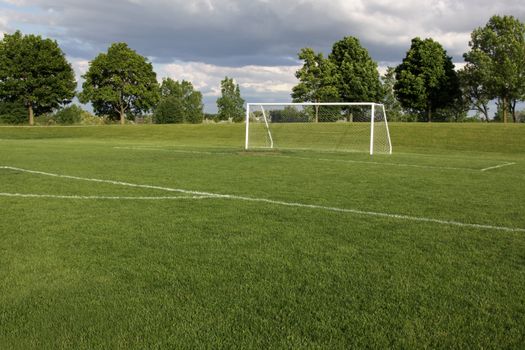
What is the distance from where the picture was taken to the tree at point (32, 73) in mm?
58375

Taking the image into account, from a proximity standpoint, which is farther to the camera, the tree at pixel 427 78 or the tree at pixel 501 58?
the tree at pixel 427 78

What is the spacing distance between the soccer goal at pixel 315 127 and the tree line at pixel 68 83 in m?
40.1

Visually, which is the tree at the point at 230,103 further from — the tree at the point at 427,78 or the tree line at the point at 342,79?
the tree at the point at 427,78

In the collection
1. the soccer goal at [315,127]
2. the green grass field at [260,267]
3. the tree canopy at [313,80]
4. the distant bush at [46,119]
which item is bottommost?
the green grass field at [260,267]

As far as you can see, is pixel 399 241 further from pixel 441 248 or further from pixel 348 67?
pixel 348 67

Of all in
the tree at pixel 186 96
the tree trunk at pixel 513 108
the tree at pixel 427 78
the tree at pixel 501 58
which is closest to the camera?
the tree at pixel 501 58

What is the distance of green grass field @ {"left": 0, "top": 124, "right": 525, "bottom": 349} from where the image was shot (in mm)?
3062

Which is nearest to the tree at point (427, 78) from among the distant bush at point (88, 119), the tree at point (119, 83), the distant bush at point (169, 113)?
the distant bush at point (169, 113)

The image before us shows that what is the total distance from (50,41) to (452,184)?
208 ft

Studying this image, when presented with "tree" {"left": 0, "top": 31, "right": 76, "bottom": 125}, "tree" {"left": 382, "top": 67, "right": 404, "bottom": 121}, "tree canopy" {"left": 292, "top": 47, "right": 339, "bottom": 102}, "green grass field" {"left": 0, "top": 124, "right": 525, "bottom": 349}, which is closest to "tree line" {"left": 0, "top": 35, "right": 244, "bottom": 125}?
"tree" {"left": 0, "top": 31, "right": 76, "bottom": 125}

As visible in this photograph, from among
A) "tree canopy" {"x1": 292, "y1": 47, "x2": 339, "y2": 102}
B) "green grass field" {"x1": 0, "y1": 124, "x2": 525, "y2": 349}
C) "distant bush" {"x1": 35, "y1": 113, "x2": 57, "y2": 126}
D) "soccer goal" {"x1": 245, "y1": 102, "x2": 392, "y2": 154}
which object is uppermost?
"tree canopy" {"x1": 292, "y1": 47, "x2": 339, "y2": 102}

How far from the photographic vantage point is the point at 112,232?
5723 millimetres

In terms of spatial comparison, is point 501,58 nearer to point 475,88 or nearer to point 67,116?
point 475,88

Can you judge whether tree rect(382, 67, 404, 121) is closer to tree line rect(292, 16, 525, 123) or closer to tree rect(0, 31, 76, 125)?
tree line rect(292, 16, 525, 123)
